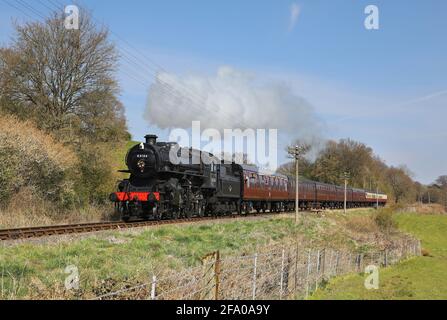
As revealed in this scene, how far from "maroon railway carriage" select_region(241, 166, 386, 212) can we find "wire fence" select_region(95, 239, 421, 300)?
51.9 ft

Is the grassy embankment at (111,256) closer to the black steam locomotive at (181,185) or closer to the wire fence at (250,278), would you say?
the wire fence at (250,278)

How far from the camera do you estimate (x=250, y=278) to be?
9.59 metres

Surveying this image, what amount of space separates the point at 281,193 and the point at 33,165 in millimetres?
24193

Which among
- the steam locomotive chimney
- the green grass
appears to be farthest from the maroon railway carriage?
the green grass

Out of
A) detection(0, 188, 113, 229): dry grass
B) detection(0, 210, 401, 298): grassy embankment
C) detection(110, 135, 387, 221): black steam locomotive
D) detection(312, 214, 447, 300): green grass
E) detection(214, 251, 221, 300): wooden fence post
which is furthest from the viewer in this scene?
detection(110, 135, 387, 221): black steam locomotive

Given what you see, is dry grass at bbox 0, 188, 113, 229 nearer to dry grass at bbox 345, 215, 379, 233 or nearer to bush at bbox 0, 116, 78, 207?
bush at bbox 0, 116, 78, 207

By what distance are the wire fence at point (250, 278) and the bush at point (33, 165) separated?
42.1 feet

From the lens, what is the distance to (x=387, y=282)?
61.0 ft

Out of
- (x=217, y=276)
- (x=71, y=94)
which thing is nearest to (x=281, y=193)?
(x=71, y=94)

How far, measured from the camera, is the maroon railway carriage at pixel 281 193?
1344 inches

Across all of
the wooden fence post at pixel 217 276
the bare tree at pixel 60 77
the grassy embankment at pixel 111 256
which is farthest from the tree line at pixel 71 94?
the wooden fence post at pixel 217 276

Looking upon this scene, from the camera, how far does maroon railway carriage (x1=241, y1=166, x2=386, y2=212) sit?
112 ft

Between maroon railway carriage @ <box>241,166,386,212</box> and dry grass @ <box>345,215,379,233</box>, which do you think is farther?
maroon railway carriage @ <box>241,166,386,212</box>
